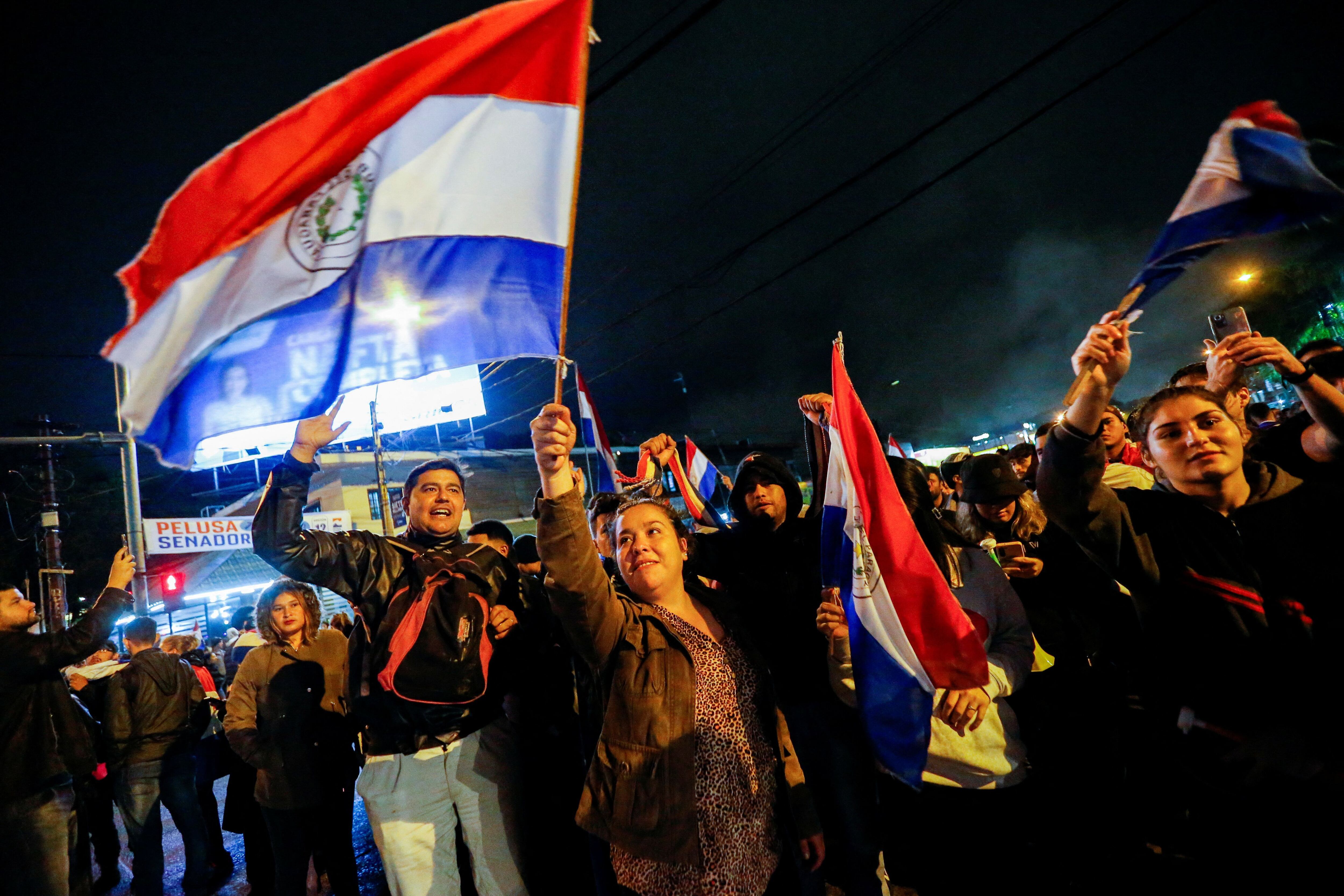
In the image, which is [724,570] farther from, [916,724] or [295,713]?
[295,713]

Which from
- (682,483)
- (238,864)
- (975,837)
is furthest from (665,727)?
(238,864)

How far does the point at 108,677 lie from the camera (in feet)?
16.0

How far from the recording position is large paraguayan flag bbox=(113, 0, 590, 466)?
99.1 inches

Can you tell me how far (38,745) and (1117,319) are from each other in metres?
6.18

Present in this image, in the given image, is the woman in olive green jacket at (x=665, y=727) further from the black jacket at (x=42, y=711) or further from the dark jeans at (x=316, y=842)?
Answer: the black jacket at (x=42, y=711)

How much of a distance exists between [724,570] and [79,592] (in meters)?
36.5

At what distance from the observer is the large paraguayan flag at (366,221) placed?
2518 millimetres

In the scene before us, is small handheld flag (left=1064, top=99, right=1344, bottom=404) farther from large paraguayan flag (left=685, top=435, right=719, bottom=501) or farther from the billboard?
large paraguayan flag (left=685, top=435, right=719, bottom=501)

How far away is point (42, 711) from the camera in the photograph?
395 centimetres

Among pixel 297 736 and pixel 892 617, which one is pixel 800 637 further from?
pixel 297 736

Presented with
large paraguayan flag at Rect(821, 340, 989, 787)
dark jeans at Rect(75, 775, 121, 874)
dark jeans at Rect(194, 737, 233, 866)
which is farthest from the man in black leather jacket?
dark jeans at Rect(75, 775, 121, 874)

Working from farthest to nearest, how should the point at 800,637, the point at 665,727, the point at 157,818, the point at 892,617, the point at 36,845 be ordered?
1. the point at 157,818
2. the point at 36,845
3. the point at 800,637
4. the point at 892,617
5. the point at 665,727

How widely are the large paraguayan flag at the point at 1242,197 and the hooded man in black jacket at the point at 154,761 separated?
21.8 ft

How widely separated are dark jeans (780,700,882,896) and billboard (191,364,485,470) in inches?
94.5
